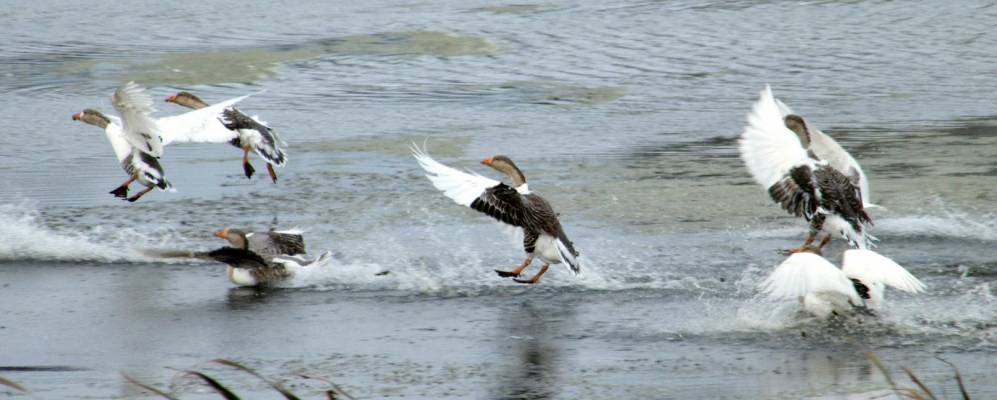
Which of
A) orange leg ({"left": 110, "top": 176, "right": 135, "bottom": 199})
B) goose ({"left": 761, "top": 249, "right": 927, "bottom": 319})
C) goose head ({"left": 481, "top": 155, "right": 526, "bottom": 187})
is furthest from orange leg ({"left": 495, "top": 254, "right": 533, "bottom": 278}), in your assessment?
orange leg ({"left": 110, "top": 176, "right": 135, "bottom": 199})

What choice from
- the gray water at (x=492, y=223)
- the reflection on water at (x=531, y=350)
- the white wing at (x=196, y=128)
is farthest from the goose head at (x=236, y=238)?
the white wing at (x=196, y=128)

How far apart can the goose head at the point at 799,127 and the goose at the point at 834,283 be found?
83.5 inches

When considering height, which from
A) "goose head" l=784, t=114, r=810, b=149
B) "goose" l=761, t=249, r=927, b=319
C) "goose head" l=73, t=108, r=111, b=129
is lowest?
"goose head" l=73, t=108, r=111, b=129

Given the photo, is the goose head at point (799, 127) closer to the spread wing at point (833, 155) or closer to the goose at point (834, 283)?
the spread wing at point (833, 155)

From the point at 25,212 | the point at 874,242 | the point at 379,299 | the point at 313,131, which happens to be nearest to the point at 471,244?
the point at 379,299

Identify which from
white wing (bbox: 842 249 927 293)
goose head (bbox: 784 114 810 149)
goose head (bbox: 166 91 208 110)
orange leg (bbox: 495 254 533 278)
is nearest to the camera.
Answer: white wing (bbox: 842 249 927 293)

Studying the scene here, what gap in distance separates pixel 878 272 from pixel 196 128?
6.27 meters

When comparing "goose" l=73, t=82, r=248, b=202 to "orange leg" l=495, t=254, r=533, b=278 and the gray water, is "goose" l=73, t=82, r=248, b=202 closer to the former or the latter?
the gray water

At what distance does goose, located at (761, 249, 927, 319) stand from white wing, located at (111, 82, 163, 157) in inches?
224

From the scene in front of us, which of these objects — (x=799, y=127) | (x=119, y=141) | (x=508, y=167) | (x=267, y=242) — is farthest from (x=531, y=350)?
(x=119, y=141)

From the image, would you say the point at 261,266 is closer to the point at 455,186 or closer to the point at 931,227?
the point at 455,186

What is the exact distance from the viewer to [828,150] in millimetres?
10484

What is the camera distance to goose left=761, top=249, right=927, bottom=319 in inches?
324

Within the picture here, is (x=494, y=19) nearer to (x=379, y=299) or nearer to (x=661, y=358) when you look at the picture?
(x=379, y=299)
